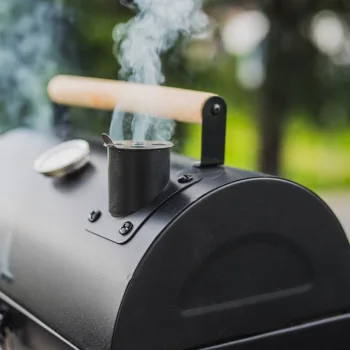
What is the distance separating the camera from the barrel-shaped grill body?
1.39m

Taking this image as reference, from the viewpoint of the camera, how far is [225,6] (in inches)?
223

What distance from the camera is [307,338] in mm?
1612

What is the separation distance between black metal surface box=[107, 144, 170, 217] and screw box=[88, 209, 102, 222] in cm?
7

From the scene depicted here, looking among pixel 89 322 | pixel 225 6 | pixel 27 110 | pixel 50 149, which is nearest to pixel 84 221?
pixel 89 322

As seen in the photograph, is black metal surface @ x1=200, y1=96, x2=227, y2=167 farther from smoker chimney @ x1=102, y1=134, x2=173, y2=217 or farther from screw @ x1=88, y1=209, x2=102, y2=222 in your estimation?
screw @ x1=88, y1=209, x2=102, y2=222

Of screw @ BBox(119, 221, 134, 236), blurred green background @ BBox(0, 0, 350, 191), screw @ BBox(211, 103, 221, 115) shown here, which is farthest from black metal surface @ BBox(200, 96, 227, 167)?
blurred green background @ BBox(0, 0, 350, 191)

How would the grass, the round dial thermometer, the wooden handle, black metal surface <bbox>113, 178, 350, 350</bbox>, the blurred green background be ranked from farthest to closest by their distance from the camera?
the grass, the blurred green background, the round dial thermometer, the wooden handle, black metal surface <bbox>113, 178, 350, 350</bbox>

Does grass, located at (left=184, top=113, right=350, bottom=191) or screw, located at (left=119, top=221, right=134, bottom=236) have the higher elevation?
screw, located at (left=119, top=221, right=134, bottom=236)

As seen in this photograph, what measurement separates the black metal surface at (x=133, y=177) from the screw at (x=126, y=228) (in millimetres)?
40

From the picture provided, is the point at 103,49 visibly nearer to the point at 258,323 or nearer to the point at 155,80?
the point at 155,80

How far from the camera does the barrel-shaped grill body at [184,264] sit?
4.55 feet

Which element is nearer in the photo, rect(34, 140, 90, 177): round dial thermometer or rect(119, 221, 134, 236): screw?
rect(119, 221, 134, 236): screw

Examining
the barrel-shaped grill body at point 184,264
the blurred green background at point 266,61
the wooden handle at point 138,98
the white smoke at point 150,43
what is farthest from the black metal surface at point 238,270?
the blurred green background at point 266,61

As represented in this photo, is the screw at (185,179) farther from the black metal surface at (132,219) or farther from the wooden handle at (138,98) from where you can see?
the wooden handle at (138,98)
